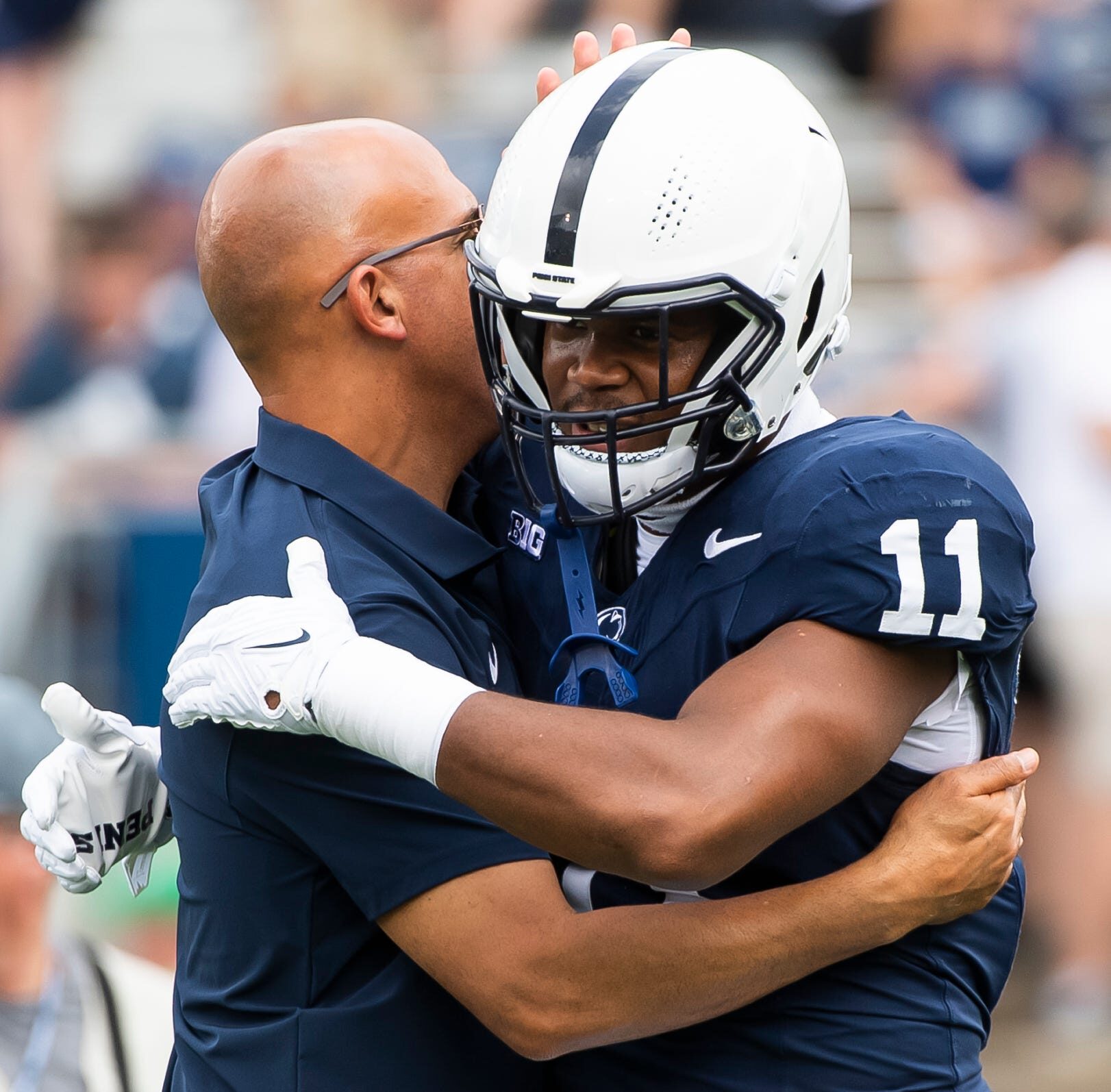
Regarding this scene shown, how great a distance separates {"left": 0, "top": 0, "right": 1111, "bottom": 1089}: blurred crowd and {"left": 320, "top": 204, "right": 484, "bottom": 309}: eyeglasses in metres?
2.70

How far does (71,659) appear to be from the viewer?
4.97 metres

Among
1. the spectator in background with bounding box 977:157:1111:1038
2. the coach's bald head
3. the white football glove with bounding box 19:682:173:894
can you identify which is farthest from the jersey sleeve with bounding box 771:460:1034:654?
the spectator in background with bounding box 977:157:1111:1038

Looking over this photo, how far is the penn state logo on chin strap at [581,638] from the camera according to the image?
2021mm

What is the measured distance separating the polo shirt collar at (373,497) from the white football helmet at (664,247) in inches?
6.7

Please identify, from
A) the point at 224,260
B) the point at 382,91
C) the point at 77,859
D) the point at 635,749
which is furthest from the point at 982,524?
the point at 382,91

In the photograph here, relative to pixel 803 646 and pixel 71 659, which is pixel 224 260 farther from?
pixel 71 659

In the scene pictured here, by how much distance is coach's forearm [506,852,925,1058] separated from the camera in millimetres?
1832

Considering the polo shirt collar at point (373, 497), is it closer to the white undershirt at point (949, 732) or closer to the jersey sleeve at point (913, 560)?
the jersey sleeve at point (913, 560)

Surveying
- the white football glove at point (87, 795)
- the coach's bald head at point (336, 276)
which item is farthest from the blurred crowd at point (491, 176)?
the coach's bald head at point (336, 276)

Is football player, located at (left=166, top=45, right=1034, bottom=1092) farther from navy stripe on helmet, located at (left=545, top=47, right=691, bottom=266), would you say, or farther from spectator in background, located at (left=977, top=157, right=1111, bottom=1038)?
spectator in background, located at (left=977, top=157, right=1111, bottom=1038)

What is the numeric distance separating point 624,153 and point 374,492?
555mm

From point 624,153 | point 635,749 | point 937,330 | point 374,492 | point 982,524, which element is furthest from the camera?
point 937,330

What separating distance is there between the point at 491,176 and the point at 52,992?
3490 mm

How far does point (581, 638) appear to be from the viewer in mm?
2057
